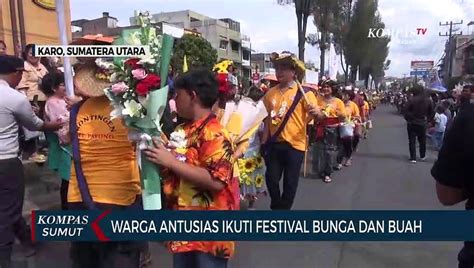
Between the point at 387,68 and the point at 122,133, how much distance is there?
259ft

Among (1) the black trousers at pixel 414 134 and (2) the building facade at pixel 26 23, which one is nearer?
(1) the black trousers at pixel 414 134

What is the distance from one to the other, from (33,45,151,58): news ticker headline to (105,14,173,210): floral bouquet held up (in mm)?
32

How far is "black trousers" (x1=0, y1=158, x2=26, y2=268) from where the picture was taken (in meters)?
3.50

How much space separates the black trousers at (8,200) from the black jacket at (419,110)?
8.90 metres

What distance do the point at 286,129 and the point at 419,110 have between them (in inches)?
258

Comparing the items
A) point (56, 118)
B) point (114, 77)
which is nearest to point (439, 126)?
point (56, 118)

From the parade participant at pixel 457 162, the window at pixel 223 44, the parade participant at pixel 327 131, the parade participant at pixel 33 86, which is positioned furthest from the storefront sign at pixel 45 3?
the window at pixel 223 44

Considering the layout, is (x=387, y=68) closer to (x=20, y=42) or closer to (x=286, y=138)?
(x=20, y=42)

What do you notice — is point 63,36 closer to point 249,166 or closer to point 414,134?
point 249,166

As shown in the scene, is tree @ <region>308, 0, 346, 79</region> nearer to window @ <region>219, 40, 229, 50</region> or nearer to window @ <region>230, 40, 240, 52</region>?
window @ <region>219, 40, 229, 50</region>

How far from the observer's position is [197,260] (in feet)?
8.16

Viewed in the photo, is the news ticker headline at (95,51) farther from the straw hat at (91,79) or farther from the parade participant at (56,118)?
the parade participant at (56,118)

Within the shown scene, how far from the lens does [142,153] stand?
97.0 inches

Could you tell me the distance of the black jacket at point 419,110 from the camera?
10.6 meters
